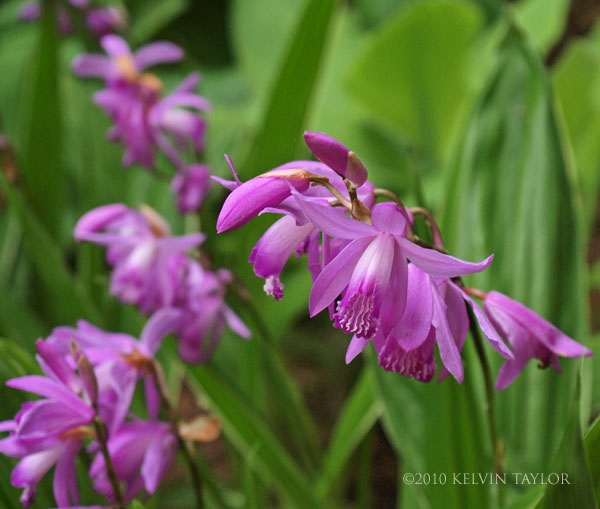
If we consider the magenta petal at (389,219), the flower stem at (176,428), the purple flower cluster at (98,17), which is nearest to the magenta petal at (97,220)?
the flower stem at (176,428)

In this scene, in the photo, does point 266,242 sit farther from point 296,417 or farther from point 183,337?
point 296,417

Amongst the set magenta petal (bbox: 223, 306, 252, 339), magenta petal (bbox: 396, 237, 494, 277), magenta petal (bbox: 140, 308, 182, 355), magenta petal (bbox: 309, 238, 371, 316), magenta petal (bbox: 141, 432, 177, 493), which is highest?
magenta petal (bbox: 396, 237, 494, 277)

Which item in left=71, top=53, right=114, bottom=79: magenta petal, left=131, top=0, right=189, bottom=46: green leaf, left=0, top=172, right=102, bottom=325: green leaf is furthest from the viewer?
left=131, top=0, right=189, bottom=46: green leaf

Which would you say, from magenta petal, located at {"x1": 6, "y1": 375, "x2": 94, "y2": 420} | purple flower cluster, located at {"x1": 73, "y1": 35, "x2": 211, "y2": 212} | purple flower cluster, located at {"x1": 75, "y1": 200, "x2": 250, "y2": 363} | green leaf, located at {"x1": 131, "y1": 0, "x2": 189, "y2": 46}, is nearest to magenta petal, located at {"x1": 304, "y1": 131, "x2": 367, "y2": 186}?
magenta petal, located at {"x1": 6, "y1": 375, "x2": 94, "y2": 420}

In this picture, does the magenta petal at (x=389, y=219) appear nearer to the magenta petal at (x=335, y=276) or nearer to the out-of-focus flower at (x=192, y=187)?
the magenta petal at (x=335, y=276)

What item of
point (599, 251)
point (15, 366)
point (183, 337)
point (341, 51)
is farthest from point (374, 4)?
point (15, 366)

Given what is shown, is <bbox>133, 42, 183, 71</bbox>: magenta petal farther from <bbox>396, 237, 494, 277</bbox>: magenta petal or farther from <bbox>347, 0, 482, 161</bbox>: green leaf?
<bbox>396, 237, 494, 277</bbox>: magenta petal
